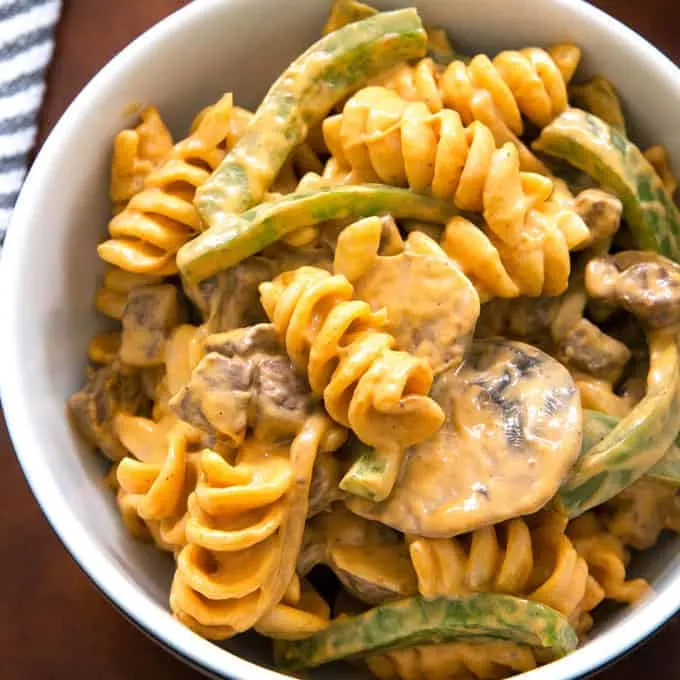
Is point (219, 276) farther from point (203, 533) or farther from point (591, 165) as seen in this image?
point (591, 165)

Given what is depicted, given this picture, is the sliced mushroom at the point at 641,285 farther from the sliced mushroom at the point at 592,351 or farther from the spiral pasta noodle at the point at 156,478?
the spiral pasta noodle at the point at 156,478

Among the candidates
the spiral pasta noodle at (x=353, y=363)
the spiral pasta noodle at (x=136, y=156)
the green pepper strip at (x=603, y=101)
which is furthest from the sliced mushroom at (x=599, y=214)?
A: the spiral pasta noodle at (x=136, y=156)

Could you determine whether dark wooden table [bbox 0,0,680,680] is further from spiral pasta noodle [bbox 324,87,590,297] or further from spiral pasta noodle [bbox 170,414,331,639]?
spiral pasta noodle [bbox 324,87,590,297]

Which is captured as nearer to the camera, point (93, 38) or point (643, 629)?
point (643, 629)

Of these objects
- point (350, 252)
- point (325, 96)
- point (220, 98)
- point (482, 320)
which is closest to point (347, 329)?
point (350, 252)

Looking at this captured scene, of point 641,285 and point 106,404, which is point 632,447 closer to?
point 641,285

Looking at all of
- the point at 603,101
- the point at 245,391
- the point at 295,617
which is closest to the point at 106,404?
the point at 245,391
